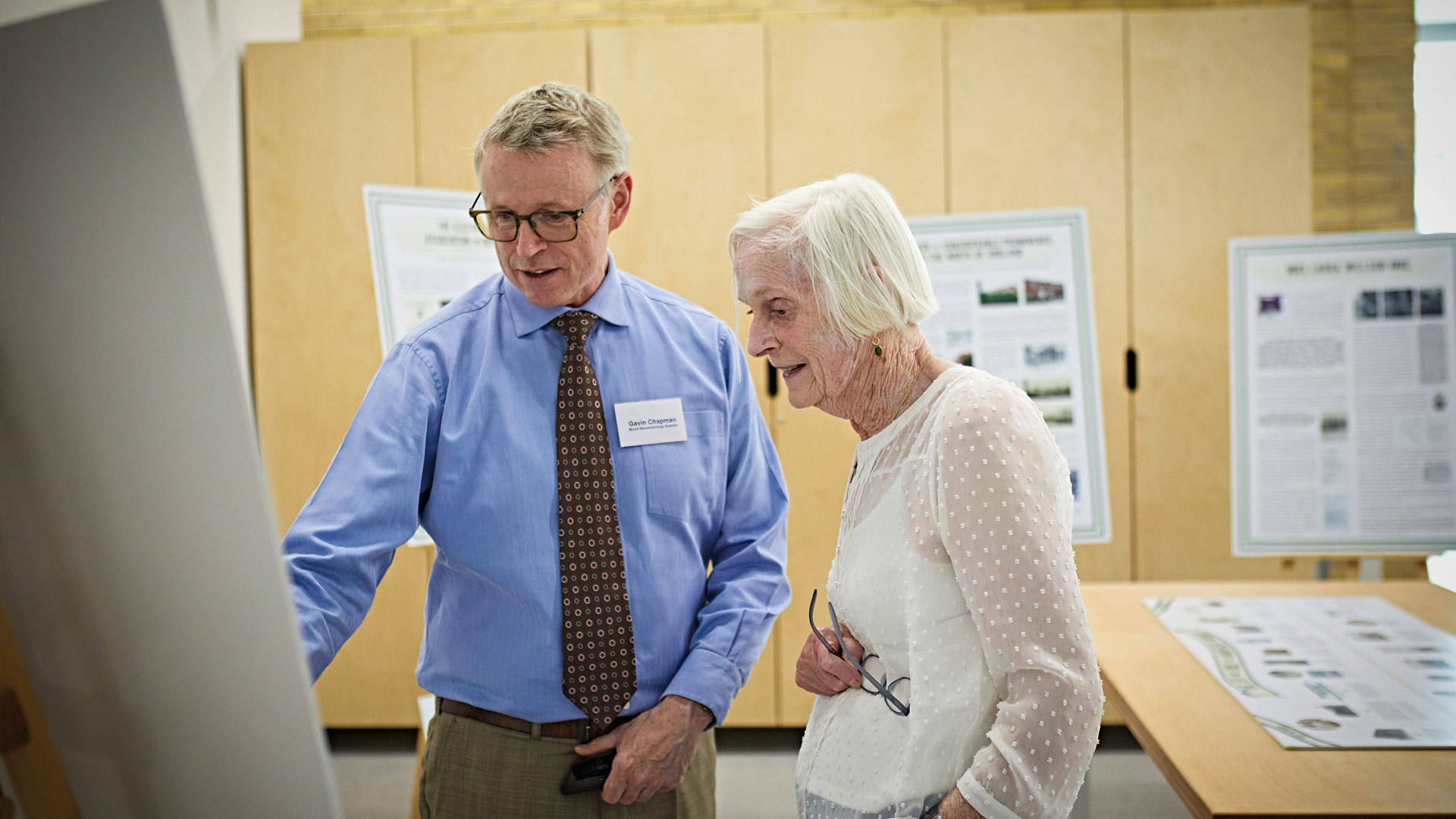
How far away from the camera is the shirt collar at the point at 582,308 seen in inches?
59.1

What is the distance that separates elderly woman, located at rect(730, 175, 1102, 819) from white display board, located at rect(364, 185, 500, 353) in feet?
6.26

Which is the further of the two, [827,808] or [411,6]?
[411,6]

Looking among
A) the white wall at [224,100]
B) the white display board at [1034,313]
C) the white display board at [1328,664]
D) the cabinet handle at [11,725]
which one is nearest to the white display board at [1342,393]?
the white display board at [1034,313]

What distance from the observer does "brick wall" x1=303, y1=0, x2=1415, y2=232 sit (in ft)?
15.0

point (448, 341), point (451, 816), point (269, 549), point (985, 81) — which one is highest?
point (985, 81)

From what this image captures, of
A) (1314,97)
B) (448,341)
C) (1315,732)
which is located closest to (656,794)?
(448,341)

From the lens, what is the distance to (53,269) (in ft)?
1.04

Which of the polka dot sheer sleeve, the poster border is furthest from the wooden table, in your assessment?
the poster border

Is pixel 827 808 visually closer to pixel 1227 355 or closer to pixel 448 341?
pixel 448 341

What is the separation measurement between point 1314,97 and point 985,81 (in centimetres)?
211

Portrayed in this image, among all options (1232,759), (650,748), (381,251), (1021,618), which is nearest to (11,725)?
(1021,618)

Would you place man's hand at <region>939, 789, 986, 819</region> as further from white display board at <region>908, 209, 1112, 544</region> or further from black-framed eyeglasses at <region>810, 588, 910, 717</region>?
white display board at <region>908, 209, 1112, 544</region>

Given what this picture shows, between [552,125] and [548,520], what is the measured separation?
0.59 m

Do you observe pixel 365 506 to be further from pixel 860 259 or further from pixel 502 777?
pixel 860 259
